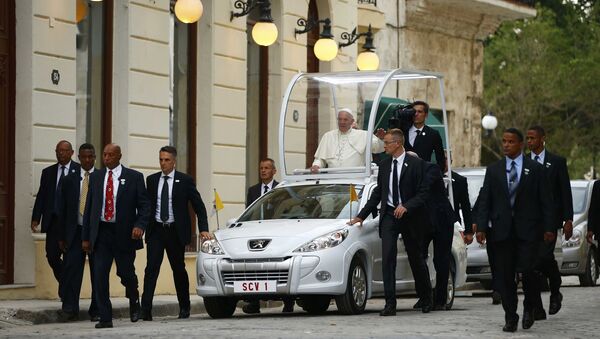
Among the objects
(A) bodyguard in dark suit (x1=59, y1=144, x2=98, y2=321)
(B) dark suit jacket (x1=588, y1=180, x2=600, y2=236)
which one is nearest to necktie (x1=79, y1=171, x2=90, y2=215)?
(A) bodyguard in dark suit (x1=59, y1=144, x2=98, y2=321)

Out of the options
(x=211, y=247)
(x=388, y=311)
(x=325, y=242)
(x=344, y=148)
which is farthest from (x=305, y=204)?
(x=344, y=148)

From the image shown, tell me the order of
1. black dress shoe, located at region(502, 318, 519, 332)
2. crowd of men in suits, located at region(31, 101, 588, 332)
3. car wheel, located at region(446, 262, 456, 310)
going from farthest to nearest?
1. car wheel, located at region(446, 262, 456, 310)
2. crowd of men in suits, located at region(31, 101, 588, 332)
3. black dress shoe, located at region(502, 318, 519, 332)

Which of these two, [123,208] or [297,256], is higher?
[123,208]

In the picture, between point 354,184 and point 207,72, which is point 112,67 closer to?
point 207,72

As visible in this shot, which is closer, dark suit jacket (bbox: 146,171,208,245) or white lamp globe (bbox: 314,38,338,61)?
dark suit jacket (bbox: 146,171,208,245)

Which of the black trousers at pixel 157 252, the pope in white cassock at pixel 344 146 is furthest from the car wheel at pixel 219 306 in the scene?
the pope in white cassock at pixel 344 146

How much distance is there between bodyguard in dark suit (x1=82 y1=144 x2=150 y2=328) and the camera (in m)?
16.9

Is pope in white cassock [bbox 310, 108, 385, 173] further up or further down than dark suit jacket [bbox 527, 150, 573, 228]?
further up

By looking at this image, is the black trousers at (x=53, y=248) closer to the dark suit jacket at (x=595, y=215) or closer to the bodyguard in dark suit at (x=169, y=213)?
the bodyguard in dark suit at (x=169, y=213)

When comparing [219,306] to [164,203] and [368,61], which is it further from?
[368,61]

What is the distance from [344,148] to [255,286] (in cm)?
361

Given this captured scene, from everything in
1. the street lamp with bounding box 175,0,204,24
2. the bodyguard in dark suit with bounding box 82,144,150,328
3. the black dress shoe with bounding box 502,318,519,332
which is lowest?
the black dress shoe with bounding box 502,318,519,332

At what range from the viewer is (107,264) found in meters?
16.9

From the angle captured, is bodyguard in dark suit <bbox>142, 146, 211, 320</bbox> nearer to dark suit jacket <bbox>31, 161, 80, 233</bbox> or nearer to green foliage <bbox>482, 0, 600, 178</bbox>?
dark suit jacket <bbox>31, 161, 80, 233</bbox>
